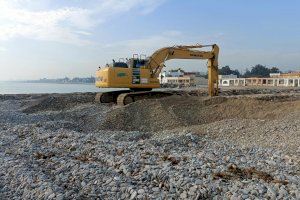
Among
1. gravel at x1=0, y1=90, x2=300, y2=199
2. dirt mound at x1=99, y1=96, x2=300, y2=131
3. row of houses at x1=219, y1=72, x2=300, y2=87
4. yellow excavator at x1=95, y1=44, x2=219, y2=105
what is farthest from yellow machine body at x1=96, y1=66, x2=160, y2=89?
row of houses at x1=219, y1=72, x2=300, y2=87

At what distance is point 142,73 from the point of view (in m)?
21.9

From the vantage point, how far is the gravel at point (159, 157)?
679 cm

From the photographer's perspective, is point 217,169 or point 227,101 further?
point 227,101

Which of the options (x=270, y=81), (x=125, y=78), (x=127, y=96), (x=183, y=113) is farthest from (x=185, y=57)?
(x=270, y=81)

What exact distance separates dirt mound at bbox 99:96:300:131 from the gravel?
40mm

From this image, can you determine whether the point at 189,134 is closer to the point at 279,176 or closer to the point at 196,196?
the point at 279,176

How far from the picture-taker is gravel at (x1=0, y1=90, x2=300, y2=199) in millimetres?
6789

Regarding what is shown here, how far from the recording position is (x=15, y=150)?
10695 millimetres

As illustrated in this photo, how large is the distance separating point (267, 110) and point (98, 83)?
956 cm

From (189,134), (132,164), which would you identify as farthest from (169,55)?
(132,164)

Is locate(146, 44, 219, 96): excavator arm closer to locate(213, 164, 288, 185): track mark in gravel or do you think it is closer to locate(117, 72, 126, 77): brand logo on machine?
locate(117, 72, 126, 77): brand logo on machine

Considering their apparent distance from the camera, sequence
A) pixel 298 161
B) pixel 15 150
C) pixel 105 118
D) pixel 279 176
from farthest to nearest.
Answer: pixel 105 118
pixel 15 150
pixel 298 161
pixel 279 176

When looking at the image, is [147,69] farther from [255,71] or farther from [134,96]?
[255,71]

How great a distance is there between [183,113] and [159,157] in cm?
815
